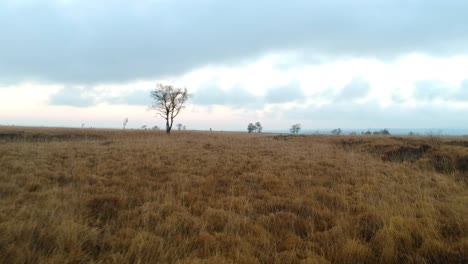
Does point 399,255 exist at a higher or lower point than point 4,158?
lower

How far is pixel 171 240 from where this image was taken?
5.31 meters

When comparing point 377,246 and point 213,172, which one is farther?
point 213,172

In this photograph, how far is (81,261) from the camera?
4270mm

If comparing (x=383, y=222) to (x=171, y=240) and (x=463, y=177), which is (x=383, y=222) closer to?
(x=171, y=240)

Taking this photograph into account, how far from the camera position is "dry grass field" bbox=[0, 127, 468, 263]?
15.6 ft

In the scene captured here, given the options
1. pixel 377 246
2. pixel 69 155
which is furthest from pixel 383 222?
pixel 69 155

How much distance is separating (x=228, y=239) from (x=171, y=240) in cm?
97

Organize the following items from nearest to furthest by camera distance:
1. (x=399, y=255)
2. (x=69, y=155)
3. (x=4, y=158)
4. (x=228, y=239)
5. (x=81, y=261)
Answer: (x=81, y=261) → (x=399, y=255) → (x=228, y=239) → (x=4, y=158) → (x=69, y=155)

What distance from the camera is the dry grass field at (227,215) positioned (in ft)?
15.6

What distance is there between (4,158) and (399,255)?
46.3ft

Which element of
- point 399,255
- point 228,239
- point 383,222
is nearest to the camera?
point 399,255

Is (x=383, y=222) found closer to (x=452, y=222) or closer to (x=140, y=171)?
(x=452, y=222)

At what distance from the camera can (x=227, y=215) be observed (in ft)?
21.7

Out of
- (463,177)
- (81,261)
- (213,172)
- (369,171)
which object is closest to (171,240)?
(81,261)
